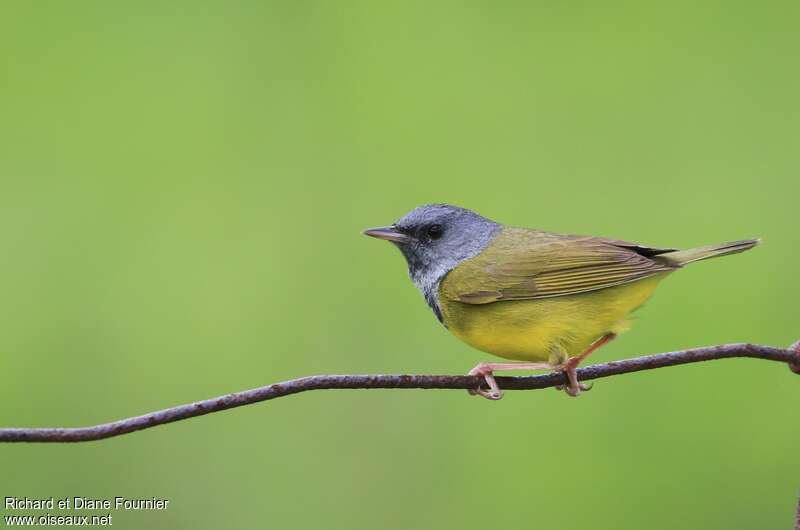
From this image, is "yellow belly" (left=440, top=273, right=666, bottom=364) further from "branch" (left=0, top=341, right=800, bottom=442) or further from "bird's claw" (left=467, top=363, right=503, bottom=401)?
"branch" (left=0, top=341, right=800, bottom=442)

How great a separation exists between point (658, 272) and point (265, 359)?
1771mm

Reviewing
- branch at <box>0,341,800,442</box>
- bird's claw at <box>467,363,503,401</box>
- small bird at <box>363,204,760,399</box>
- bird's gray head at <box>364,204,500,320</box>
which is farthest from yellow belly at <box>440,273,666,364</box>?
branch at <box>0,341,800,442</box>

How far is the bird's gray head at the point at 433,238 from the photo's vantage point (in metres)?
3.62

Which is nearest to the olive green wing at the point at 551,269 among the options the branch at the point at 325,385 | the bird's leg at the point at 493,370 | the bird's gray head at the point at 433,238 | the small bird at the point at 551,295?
the small bird at the point at 551,295

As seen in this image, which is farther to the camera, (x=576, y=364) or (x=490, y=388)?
(x=576, y=364)

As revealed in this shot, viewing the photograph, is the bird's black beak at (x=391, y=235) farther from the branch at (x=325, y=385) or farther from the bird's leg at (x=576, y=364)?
the branch at (x=325, y=385)

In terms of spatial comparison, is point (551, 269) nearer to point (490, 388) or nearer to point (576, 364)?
point (576, 364)

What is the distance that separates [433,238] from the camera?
3.67 meters

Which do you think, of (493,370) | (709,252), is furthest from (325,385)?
(709,252)

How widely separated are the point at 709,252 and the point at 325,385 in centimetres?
141

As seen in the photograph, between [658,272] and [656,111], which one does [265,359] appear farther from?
[656,111]

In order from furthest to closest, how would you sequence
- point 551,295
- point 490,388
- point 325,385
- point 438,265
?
point 438,265
point 551,295
point 490,388
point 325,385

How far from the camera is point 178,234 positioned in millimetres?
4762

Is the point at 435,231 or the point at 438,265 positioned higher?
the point at 435,231
